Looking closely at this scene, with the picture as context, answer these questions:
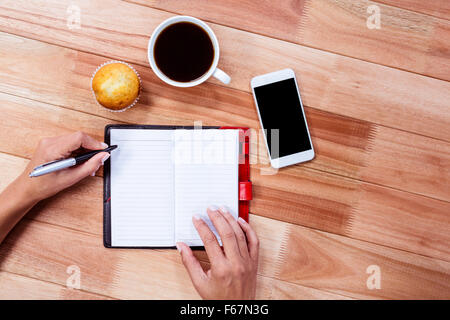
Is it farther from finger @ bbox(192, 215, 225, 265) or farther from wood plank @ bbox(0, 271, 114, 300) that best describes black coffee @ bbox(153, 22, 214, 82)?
wood plank @ bbox(0, 271, 114, 300)

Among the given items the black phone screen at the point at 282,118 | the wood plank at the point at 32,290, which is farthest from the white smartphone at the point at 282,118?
the wood plank at the point at 32,290

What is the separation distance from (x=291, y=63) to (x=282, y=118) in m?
0.13

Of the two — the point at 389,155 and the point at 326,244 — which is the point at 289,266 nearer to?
the point at 326,244

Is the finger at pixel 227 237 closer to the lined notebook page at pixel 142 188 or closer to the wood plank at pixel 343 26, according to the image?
the lined notebook page at pixel 142 188

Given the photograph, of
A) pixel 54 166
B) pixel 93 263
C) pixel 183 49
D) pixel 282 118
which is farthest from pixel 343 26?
pixel 93 263

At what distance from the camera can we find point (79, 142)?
2.24ft

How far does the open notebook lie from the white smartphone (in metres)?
0.09

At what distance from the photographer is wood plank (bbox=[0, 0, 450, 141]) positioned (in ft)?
2.44

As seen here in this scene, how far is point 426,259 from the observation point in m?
0.81

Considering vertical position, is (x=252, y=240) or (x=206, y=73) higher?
(x=206, y=73)

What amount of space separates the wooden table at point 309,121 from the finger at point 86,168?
0.07 metres

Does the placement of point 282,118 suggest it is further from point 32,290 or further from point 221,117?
point 32,290

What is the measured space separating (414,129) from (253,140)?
40cm

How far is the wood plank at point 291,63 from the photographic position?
2.44 feet
